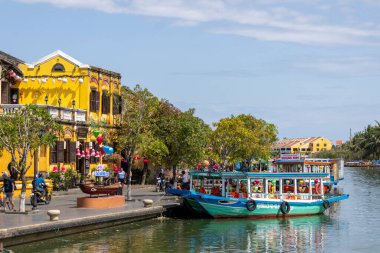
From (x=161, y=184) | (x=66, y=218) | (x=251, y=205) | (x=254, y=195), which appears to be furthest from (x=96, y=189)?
(x=161, y=184)

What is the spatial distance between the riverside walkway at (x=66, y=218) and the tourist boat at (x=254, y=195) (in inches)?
77.0

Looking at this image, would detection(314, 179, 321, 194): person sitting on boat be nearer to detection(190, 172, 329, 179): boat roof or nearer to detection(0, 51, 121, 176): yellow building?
detection(190, 172, 329, 179): boat roof

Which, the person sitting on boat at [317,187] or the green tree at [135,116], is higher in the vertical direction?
the green tree at [135,116]

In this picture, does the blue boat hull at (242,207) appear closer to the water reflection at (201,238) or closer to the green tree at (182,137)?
the water reflection at (201,238)

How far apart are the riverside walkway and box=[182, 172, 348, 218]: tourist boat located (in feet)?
6.42

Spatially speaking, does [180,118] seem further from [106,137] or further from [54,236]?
[54,236]

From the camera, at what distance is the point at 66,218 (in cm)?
3056

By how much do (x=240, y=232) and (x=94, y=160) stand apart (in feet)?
63.9

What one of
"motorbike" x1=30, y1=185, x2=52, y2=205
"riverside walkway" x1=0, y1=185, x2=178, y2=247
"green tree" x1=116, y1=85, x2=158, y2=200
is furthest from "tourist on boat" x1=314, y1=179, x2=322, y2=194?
"motorbike" x1=30, y1=185, x2=52, y2=205

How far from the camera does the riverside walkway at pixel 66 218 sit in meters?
26.9

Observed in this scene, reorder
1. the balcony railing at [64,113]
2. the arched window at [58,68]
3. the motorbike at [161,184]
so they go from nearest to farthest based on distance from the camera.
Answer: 1. the balcony railing at [64,113]
2. the motorbike at [161,184]
3. the arched window at [58,68]

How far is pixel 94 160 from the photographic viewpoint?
51.2 meters

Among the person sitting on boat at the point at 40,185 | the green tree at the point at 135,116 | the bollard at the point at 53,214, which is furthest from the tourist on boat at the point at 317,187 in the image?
the bollard at the point at 53,214

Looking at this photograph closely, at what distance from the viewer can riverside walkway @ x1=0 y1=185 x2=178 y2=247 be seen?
2692 cm
